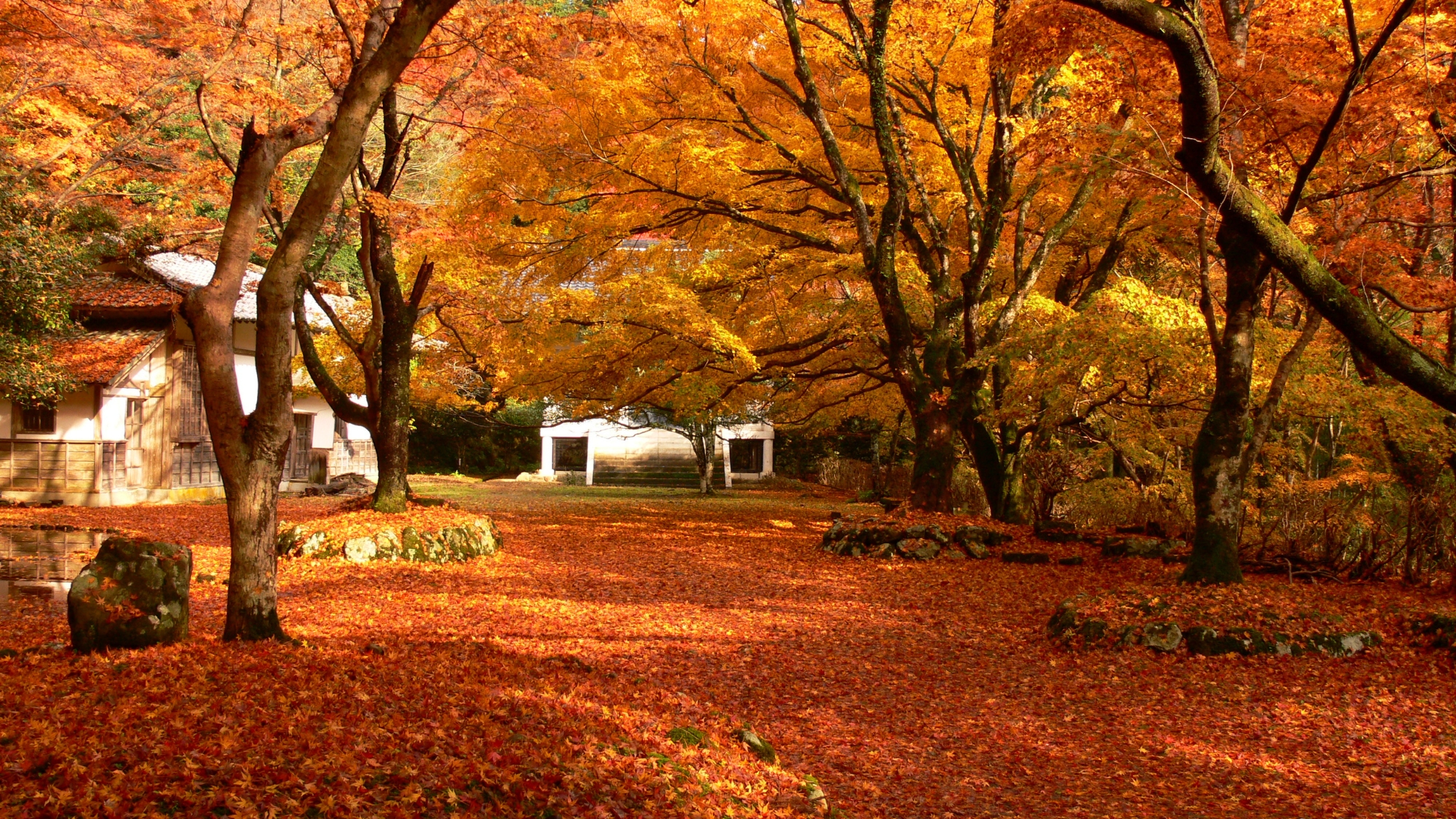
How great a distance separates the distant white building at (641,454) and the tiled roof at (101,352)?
13445mm

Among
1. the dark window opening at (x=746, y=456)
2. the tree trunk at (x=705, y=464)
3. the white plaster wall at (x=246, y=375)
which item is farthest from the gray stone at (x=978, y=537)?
the dark window opening at (x=746, y=456)

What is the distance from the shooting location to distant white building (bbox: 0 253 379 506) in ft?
56.7

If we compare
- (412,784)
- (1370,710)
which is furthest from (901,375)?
(412,784)

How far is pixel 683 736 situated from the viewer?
472cm

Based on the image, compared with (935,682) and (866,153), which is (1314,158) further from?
(866,153)

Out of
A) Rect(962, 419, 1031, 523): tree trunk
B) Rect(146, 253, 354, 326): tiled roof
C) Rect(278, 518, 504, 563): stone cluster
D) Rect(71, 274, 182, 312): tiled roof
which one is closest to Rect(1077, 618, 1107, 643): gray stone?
Rect(962, 419, 1031, 523): tree trunk

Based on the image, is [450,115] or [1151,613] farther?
[450,115]

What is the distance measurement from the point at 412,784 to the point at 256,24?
10907mm

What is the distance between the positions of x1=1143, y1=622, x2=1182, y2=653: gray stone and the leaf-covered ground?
199 mm

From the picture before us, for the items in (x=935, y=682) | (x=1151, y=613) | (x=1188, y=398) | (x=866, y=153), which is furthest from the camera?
(x=866, y=153)

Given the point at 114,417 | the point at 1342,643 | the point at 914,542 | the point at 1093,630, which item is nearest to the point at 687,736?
the point at 1093,630

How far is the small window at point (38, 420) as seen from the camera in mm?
17547

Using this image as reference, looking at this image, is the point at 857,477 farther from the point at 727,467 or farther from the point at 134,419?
the point at 134,419

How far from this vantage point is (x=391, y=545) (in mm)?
11109
